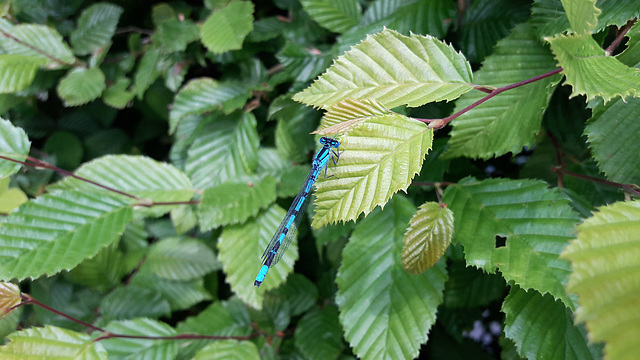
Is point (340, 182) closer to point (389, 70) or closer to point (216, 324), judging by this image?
point (389, 70)

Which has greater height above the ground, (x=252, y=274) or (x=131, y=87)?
(x=131, y=87)

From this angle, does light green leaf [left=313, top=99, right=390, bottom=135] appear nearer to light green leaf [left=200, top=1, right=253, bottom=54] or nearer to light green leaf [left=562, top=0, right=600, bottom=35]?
light green leaf [left=562, top=0, right=600, bottom=35]

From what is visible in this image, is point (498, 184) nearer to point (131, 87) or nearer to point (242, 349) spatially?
point (242, 349)

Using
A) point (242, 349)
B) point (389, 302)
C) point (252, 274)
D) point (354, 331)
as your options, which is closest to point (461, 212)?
point (389, 302)

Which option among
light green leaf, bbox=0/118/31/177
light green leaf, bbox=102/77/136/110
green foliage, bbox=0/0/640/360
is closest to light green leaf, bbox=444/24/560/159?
green foliage, bbox=0/0/640/360

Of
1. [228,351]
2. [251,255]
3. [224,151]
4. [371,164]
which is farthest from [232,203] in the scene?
[371,164]

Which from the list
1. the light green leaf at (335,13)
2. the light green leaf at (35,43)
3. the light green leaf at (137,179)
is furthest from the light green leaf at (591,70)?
the light green leaf at (35,43)
